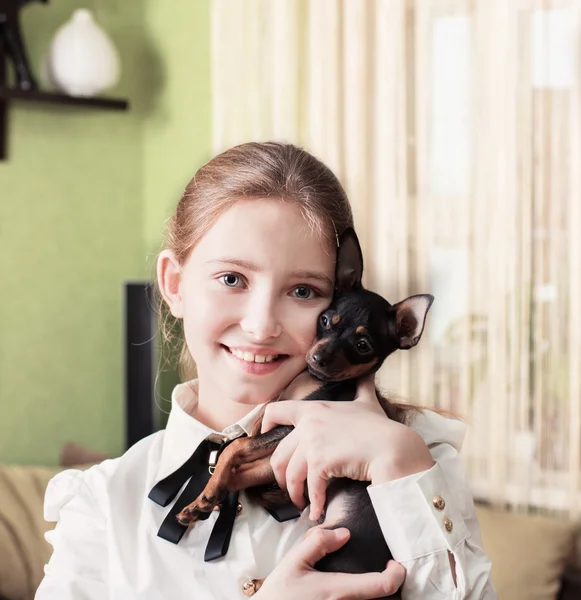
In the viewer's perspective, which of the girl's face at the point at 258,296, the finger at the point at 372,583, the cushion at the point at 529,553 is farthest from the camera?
the cushion at the point at 529,553

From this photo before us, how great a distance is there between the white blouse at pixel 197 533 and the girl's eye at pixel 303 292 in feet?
0.55

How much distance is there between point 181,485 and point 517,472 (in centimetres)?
167

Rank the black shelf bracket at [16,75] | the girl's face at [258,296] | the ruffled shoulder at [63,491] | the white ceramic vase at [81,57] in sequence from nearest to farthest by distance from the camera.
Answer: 1. the girl's face at [258,296]
2. the ruffled shoulder at [63,491]
3. the black shelf bracket at [16,75]
4. the white ceramic vase at [81,57]

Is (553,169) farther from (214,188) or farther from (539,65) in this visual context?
(214,188)

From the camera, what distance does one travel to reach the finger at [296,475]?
0.98 meters

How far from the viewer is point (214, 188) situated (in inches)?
43.7

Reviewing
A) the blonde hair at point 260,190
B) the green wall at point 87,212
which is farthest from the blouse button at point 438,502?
the green wall at point 87,212

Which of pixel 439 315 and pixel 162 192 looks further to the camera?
pixel 162 192

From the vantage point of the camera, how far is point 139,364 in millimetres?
3100

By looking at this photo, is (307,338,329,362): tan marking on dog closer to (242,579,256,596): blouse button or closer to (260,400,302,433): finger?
(260,400,302,433): finger

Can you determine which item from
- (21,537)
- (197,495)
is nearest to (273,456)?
(197,495)

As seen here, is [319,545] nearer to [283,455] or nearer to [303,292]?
[283,455]

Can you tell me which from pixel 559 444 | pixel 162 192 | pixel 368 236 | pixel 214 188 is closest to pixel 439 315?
pixel 368 236

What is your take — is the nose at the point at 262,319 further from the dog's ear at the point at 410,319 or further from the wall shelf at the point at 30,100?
the wall shelf at the point at 30,100
